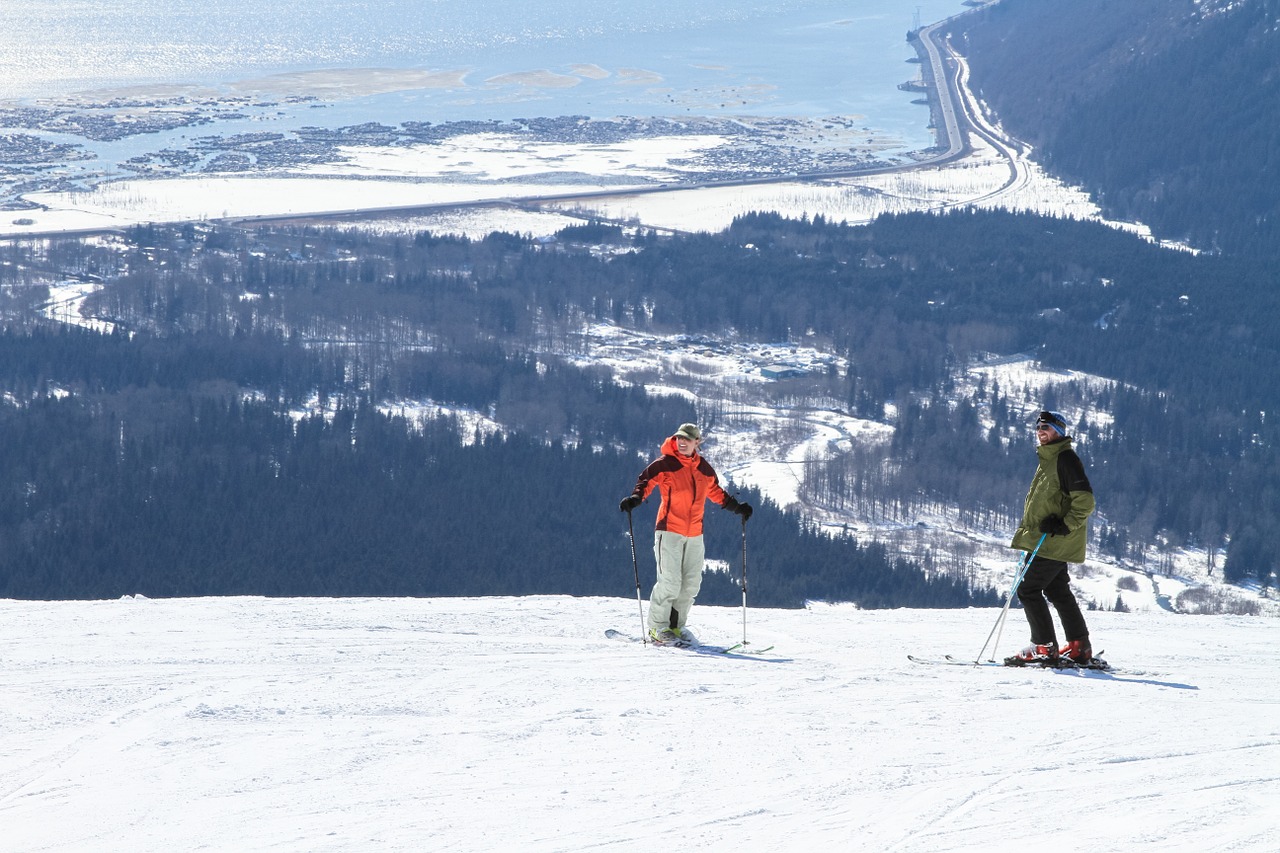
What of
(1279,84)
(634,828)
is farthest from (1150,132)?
(634,828)

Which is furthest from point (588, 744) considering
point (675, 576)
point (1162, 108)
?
point (1162, 108)

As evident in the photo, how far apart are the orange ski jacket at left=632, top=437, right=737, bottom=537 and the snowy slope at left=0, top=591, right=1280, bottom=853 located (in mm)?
1017

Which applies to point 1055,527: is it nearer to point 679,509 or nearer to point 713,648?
point 679,509

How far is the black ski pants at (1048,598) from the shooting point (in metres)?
10.6

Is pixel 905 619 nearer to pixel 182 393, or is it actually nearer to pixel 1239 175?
pixel 182 393

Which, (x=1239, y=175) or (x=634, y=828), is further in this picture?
(x=1239, y=175)

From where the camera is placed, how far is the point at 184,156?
115 metres

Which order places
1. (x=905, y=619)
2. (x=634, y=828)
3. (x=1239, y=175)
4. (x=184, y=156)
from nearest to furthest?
(x=634, y=828)
(x=905, y=619)
(x=1239, y=175)
(x=184, y=156)

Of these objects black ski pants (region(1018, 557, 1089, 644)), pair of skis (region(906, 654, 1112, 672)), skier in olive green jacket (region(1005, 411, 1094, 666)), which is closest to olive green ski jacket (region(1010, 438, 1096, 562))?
skier in olive green jacket (region(1005, 411, 1094, 666))

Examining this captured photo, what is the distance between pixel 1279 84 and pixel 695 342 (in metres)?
67.8

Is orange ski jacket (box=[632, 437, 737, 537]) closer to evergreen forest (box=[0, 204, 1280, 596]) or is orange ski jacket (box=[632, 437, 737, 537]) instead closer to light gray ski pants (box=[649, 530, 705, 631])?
light gray ski pants (box=[649, 530, 705, 631])

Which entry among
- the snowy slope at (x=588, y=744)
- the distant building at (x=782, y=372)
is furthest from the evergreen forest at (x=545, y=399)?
the snowy slope at (x=588, y=744)

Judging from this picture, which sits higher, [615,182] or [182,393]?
[615,182]

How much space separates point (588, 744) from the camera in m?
8.59
